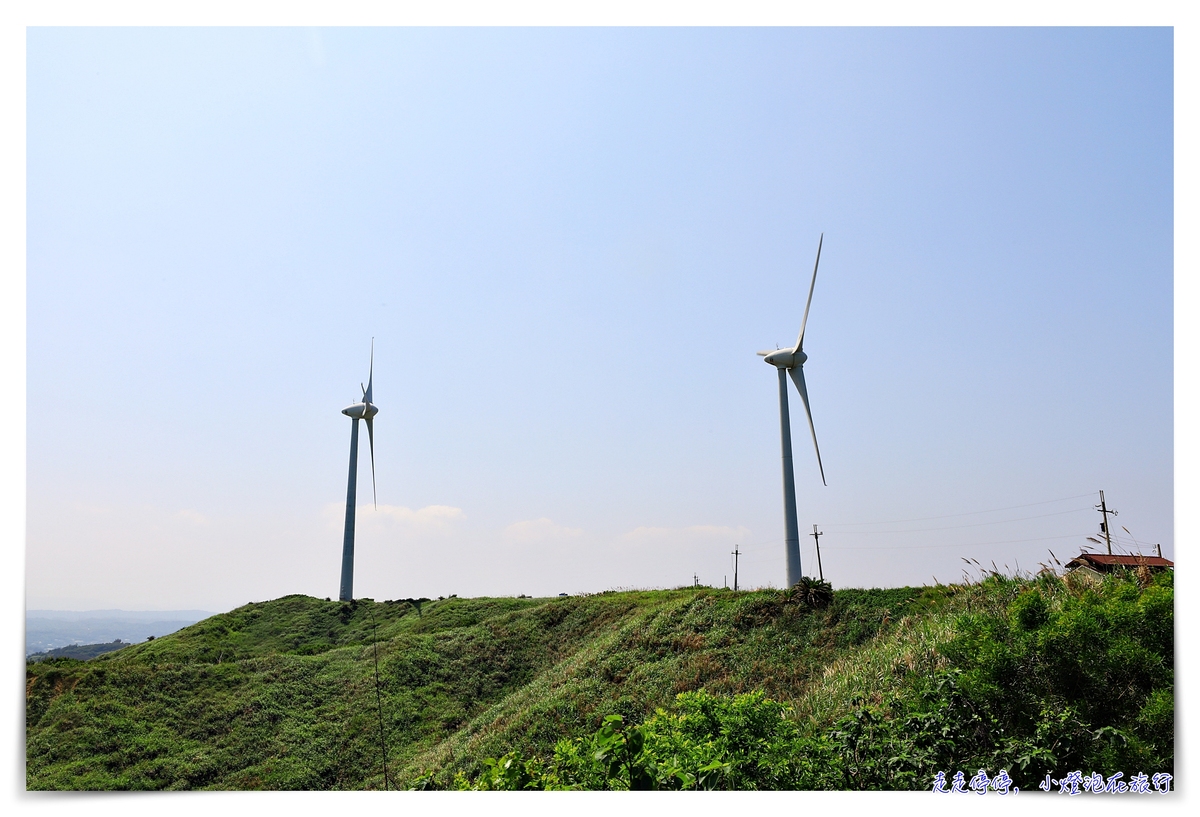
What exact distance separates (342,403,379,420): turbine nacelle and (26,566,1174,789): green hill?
13.7m

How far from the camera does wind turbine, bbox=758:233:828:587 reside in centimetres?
2539

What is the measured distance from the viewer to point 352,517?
40531mm

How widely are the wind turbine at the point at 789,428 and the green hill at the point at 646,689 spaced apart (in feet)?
10.8

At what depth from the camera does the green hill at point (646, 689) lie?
21.6ft

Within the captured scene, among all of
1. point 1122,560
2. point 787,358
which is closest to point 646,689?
point 1122,560

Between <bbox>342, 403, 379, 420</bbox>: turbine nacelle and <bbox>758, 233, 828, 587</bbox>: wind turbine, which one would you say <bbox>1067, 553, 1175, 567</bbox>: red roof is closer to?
<bbox>758, 233, 828, 587</bbox>: wind turbine

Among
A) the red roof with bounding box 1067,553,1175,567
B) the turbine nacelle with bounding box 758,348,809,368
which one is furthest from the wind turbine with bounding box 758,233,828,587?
the red roof with bounding box 1067,553,1175,567

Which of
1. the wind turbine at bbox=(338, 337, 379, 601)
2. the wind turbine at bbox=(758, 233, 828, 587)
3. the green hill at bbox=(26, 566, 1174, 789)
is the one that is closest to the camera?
the green hill at bbox=(26, 566, 1174, 789)

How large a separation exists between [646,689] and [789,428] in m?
12.8

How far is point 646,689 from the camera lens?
16.6m

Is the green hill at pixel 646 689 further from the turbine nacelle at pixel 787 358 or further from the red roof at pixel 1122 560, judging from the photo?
the turbine nacelle at pixel 787 358

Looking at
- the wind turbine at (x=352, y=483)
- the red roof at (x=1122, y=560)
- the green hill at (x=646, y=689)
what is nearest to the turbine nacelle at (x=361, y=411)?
the wind turbine at (x=352, y=483)
